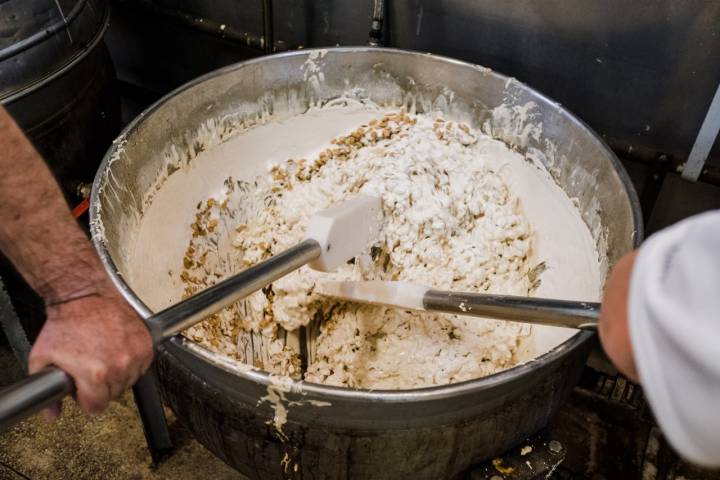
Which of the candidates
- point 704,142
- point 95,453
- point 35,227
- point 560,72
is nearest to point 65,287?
point 35,227

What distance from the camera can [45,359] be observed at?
0.61 meters

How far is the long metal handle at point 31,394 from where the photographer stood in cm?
53

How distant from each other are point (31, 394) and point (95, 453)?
1.17m

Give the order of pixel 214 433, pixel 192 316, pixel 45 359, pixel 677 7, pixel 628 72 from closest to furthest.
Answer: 1. pixel 45 359
2. pixel 192 316
3. pixel 214 433
4. pixel 677 7
5. pixel 628 72

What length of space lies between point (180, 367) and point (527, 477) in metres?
0.53

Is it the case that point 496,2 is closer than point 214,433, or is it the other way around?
point 214,433

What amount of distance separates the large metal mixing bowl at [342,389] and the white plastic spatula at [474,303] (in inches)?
2.0

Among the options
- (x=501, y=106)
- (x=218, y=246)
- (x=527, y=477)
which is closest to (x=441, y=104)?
(x=501, y=106)

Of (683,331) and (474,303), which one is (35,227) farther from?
(683,331)

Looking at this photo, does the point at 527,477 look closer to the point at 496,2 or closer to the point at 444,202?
the point at 444,202

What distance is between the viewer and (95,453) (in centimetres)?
157

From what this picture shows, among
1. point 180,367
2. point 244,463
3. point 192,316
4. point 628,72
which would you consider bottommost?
point 244,463

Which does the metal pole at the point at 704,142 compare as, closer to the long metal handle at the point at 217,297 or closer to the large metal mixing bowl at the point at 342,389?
the large metal mixing bowl at the point at 342,389

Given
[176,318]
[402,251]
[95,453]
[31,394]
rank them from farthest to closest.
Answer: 1. [95,453]
2. [402,251]
3. [176,318]
4. [31,394]
